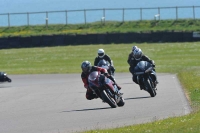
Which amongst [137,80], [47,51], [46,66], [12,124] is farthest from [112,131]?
[47,51]

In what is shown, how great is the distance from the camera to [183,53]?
39219mm

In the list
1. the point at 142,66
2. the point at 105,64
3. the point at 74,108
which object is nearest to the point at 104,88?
the point at 74,108

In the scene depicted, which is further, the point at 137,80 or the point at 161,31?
the point at 161,31

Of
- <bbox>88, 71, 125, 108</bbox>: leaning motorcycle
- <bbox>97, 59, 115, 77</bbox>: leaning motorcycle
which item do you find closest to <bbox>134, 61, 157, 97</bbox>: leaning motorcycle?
<bbox>97, 59, 115, 77</bbox>: leaning motorcycle

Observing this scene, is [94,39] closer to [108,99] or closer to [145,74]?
[145,74]

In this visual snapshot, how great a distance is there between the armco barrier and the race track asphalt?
1785 centimetres

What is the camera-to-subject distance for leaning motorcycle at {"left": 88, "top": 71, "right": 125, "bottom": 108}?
55.3 feet

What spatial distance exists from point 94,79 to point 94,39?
2911 centimetres

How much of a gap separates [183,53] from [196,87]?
1856 cm

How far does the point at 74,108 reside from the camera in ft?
57.7

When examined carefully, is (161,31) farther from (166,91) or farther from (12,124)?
(12,124)

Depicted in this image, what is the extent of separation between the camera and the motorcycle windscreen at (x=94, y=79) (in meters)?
17.0

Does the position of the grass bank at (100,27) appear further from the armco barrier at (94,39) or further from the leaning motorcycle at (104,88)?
the leaning motorcycle at (104,88)

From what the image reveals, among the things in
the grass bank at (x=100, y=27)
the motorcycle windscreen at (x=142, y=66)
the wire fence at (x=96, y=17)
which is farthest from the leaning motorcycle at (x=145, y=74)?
the wire fence at (x=96, y=17)
